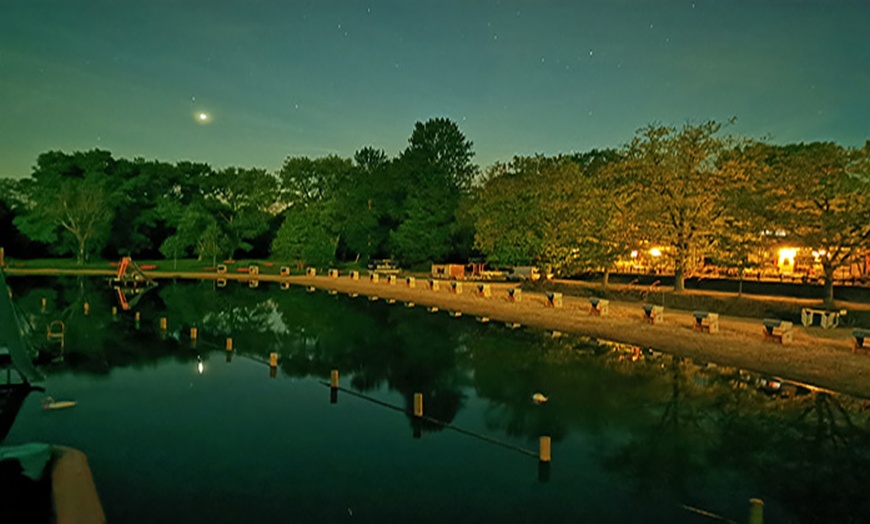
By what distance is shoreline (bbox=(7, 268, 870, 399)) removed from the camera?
56.2 ft

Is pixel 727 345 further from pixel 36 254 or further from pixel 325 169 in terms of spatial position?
pixel 36 254

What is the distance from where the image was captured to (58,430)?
494 inches

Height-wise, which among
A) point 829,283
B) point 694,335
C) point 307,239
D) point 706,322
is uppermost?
point 307,239

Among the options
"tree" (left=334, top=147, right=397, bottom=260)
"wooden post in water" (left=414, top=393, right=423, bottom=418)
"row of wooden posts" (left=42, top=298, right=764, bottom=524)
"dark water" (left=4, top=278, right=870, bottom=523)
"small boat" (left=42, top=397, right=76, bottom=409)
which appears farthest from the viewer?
"tree" (left=334, top=147, right=397, bottom=260)

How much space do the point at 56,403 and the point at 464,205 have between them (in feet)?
136

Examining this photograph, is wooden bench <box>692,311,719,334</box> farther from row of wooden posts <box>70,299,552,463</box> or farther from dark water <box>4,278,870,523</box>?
row of wooden posts <box>70,299,552,463</box>

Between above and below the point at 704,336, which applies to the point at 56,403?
below

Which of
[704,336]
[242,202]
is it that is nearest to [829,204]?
[704,336]

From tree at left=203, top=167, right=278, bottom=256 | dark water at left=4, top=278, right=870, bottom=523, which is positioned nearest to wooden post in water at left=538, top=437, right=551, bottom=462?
dark water at left=4, top=278, right=870, bottom=523

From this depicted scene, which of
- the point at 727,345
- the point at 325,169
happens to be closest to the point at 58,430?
the point at 727,345

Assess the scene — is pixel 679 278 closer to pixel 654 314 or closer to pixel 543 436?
pixel 654 314

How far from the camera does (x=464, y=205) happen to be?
52.8 metres

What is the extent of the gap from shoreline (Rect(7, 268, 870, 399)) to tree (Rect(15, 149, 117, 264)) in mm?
39891

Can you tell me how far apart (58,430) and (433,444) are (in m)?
8.18
